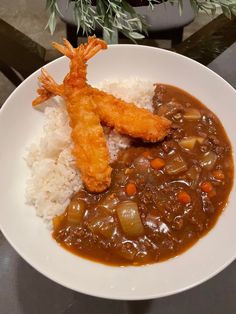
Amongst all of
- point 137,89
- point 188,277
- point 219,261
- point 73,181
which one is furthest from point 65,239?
point 137,89

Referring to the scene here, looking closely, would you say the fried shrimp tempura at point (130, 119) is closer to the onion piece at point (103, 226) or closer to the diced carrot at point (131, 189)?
the diced carrot at point (131, 189)

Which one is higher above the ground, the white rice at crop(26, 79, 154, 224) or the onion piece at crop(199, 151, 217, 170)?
the white rice at crop(26, 79, 154, 224)

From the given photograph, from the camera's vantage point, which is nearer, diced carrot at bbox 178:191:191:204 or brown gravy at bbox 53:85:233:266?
brown gravy at bbox 53:85:233:266

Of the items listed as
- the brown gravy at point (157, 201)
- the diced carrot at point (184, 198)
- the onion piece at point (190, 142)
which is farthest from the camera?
the onion piece at point (190, 142)

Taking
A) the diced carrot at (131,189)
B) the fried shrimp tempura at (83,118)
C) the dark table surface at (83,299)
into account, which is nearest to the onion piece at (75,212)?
the fried shrimp tempura at (83,118)

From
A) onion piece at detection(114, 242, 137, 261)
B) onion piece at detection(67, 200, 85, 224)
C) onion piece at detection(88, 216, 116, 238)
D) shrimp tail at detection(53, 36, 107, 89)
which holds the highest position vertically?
shrimp tail at detection(53, 36, 107, 89)

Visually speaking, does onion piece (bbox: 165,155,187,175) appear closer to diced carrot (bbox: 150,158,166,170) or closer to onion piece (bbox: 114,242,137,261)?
diced carrot (bbox: 150,158,166,170)

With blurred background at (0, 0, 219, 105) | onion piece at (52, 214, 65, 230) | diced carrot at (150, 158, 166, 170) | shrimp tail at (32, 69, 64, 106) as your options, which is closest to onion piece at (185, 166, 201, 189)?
diced carrot at (150, 158, 166, 170)

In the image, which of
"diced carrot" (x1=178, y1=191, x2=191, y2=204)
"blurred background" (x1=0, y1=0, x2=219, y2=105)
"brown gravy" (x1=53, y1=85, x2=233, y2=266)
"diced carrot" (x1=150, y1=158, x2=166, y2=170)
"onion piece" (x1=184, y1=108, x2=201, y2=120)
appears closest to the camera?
"brown gravy" (x1=53, y1=85, x2=233, y2=266)
